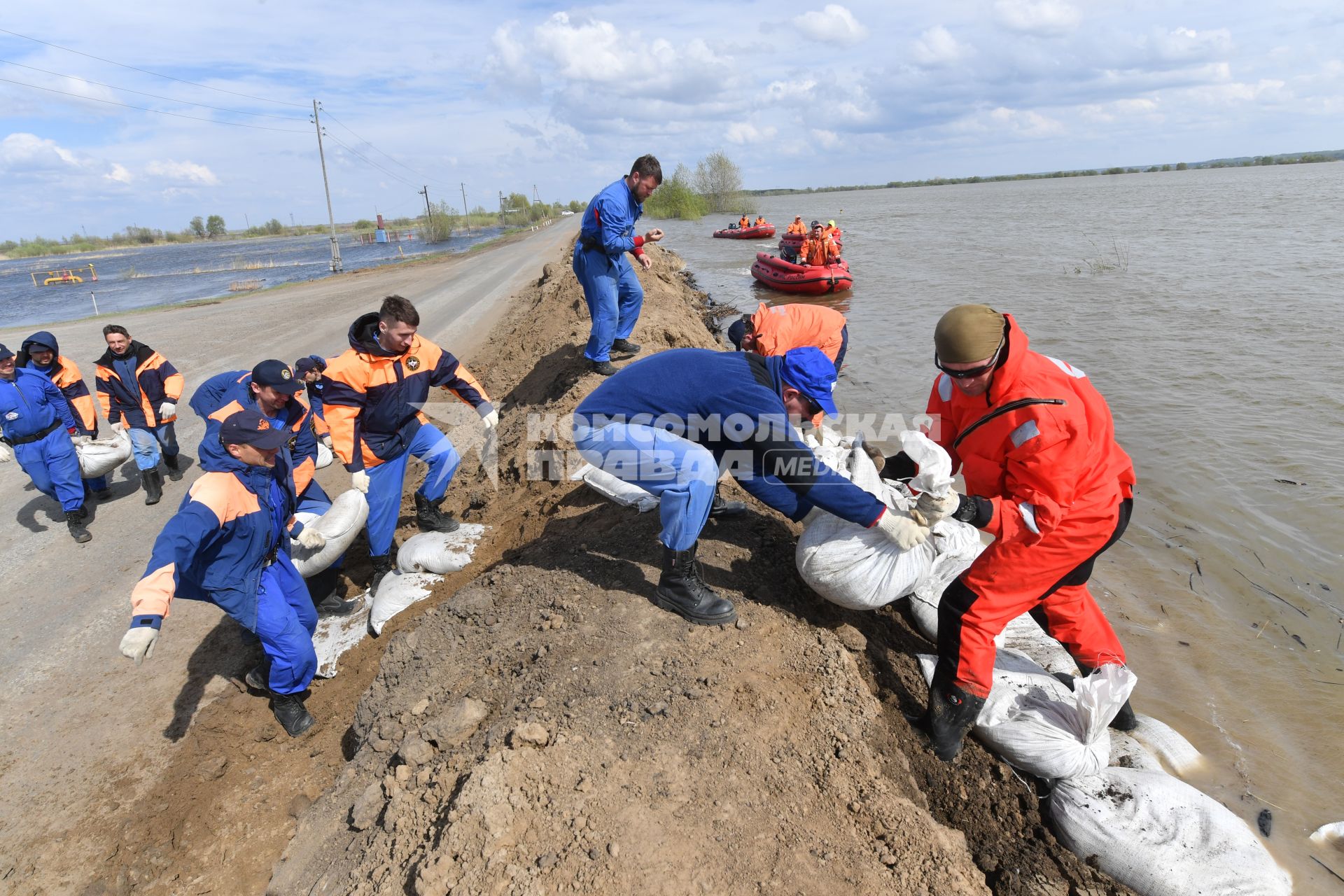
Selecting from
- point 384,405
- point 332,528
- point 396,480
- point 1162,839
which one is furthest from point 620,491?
point 1162,839

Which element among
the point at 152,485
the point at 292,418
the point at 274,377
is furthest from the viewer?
the point at 152,485

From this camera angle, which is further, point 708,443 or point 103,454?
point 103,454

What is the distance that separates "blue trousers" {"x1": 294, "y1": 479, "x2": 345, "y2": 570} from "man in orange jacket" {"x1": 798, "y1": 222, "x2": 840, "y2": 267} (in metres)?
14.7

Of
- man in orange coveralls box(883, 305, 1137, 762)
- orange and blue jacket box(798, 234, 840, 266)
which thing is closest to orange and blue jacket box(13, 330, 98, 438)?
man in orange coveralls box(883, 305, 1137, 762)

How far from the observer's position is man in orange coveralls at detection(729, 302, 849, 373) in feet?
15.8

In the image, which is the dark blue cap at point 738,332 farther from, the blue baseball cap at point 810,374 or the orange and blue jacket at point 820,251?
the orange and blue jacket at point 820,251

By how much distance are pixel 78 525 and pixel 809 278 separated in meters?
14.8

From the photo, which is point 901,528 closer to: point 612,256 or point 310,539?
point 310,539

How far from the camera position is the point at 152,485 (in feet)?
20.1

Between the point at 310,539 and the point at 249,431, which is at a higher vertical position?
the point at 249,431

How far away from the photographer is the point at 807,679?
2824 millimetres

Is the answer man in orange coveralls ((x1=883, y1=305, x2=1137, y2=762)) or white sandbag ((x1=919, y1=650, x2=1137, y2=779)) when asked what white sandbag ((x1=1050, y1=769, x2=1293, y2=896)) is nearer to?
white sandbag ((x1=919, y1=650, x2=1137, y2=779))

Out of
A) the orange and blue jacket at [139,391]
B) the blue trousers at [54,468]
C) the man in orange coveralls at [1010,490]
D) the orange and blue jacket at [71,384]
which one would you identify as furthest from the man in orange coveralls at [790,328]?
the orange and blue jacket at [71,384]

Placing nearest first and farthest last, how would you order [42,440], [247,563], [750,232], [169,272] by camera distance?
[247,563]
[42,440]
[750,232]
[169,272]
